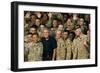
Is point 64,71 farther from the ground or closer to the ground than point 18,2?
closer to the ground

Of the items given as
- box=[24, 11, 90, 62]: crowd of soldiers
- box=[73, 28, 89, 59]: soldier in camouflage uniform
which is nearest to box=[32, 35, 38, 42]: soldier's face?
box=[24, 11, 90, 62]: crowd of soldiers

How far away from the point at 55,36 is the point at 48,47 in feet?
0.25

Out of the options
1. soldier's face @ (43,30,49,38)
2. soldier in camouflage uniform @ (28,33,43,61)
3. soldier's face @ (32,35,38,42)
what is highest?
soldier's face @ (43,30,49,38)

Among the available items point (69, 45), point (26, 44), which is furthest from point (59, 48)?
point (26, 44)

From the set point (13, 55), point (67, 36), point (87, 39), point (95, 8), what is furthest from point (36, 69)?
point (95, 8)

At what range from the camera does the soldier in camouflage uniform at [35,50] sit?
148cm

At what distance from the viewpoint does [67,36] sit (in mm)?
1572

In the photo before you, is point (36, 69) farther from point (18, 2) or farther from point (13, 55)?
point (18, 2)

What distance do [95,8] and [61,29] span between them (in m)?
0.27

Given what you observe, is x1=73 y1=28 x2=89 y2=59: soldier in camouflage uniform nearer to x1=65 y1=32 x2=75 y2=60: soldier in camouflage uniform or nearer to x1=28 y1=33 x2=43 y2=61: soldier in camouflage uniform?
x1=65 y1=32 x2=75 y2=60: soldier in camouflage uniform

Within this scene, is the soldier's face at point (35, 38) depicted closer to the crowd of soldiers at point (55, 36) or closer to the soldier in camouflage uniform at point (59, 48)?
the crowd of soldiers at point (55, 36)

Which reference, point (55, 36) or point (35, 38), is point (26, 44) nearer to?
point (35, 38)

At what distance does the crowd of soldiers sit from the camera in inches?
58.2

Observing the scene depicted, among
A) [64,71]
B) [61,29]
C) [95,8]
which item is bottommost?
[64,71]
